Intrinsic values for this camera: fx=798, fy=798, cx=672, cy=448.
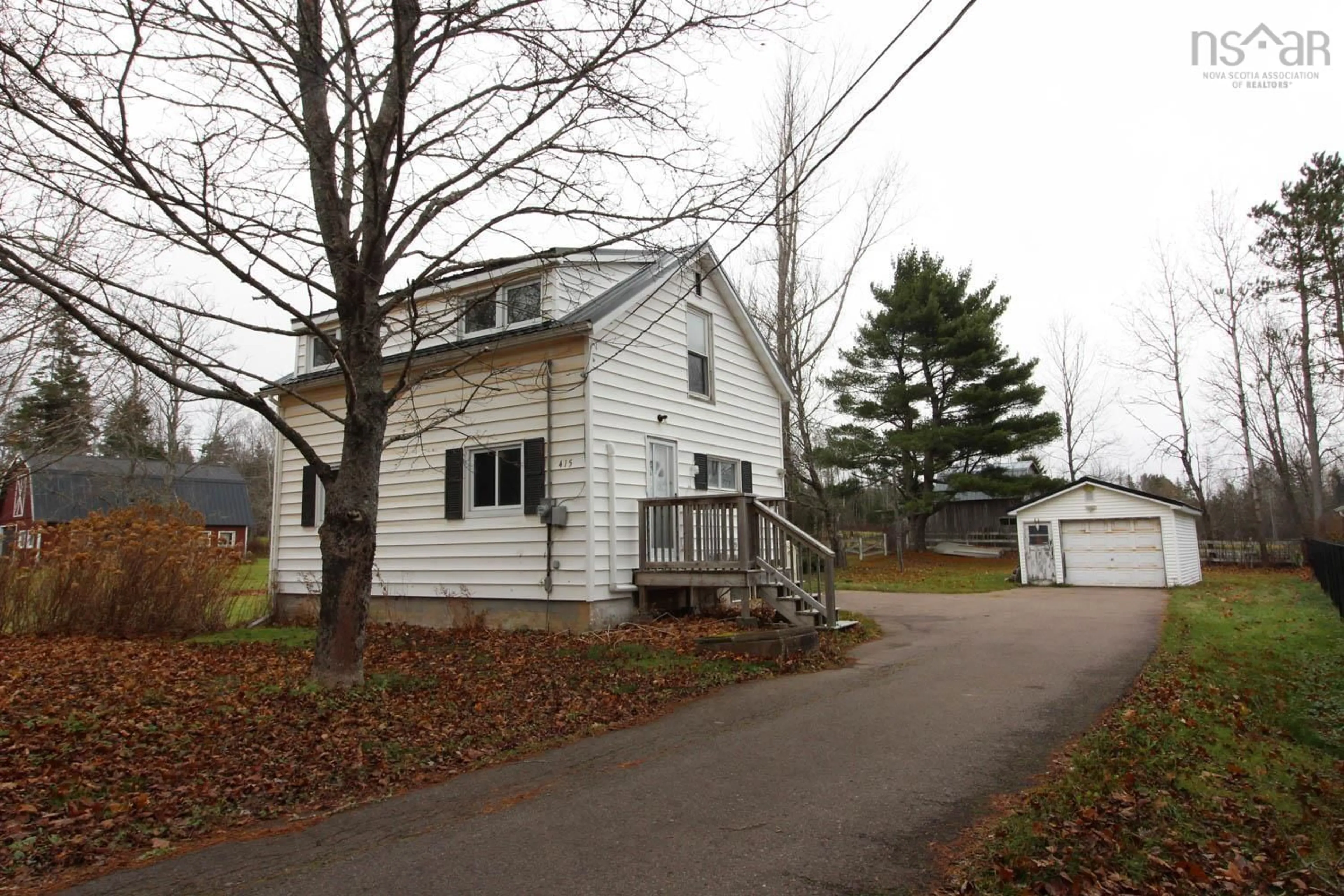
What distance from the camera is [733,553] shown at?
11.3 meters

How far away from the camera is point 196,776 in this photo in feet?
17.3

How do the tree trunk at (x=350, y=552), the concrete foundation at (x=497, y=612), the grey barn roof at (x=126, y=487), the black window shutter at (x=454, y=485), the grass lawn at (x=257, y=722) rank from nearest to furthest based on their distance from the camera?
the grass lawn at (x=257, y=722), the tree trunk at (x=350, y=552), the concrete foundation at (x=497, y=612), the black window shutter at (x=454, y=485), the grey barn roof at (x=126, y=487)

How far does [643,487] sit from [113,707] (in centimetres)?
740

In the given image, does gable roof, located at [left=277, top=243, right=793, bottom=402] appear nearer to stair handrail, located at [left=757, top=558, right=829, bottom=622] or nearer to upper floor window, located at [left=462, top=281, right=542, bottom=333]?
upper floor window, located at [left=462, top=281, right=542, bottom=333]

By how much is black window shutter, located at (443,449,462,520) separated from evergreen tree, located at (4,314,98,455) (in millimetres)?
5207

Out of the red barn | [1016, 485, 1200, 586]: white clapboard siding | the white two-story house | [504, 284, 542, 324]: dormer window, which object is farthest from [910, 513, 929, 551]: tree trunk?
the red barn

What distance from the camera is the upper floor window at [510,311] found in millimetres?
13203

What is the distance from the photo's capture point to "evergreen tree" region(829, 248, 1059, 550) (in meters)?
33.7

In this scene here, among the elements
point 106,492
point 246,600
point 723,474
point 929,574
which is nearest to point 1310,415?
point 929,574

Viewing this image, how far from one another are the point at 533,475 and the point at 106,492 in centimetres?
1991

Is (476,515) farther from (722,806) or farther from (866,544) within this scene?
(866,544)

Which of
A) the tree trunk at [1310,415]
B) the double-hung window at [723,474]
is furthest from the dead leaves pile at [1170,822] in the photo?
the tree trunk at [1310,415]

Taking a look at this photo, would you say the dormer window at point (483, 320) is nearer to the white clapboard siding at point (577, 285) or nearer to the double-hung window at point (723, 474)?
the white clapboard siding at point (577, 285)

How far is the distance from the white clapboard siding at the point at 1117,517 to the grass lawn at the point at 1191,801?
48.0ft
